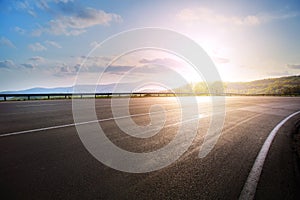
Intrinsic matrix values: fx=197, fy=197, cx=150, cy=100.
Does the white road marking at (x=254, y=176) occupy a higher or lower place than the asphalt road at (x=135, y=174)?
lower

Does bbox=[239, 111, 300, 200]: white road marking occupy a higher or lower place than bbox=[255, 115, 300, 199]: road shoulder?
higher

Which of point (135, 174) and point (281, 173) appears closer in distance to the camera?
point (135, 174)

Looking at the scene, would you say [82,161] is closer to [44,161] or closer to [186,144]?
[44,161]

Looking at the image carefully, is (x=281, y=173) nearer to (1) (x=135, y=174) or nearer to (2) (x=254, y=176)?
(2) (x=254, y=176)

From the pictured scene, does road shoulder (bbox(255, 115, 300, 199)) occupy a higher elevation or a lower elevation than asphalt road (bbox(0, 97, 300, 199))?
lower

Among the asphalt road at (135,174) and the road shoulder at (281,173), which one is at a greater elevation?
the asphalt road at (135,174)

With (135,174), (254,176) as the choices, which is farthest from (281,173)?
(135,174)

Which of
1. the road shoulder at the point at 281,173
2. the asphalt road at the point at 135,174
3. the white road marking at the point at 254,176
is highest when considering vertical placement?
the asphalt road at the point at 135,174

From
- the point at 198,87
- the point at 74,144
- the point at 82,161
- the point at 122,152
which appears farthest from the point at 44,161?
the point at 198,87

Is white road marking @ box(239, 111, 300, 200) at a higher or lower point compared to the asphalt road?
lower

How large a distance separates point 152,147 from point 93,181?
2.13 metres

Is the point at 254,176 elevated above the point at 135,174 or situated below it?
below

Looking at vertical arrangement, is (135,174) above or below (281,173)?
above

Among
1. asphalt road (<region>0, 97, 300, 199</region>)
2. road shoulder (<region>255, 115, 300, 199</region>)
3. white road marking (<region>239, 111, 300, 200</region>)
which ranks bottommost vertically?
road shoulder (<region>255, 115, 300, 199</region>)
